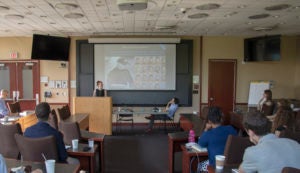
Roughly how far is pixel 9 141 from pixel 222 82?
6.81 meters

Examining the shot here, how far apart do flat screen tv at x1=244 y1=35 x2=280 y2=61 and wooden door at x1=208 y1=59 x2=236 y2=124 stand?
0.60m

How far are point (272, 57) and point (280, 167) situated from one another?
6.47 meters

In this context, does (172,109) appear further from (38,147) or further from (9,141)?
(38,147)

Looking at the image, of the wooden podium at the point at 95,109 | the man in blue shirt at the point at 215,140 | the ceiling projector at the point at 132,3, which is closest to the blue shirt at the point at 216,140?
the man in blue shirt at the point at 215,140

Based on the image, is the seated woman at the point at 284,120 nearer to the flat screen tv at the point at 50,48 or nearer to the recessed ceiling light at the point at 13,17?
the recessed ceiling light at the point at 13,17

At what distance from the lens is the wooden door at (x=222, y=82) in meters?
8.56

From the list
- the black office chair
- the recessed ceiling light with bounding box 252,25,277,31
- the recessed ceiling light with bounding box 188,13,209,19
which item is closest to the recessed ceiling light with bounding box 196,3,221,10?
the recessed ceiling light with bounding box 188,13,209,19

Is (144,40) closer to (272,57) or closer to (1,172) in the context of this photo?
(272,57)

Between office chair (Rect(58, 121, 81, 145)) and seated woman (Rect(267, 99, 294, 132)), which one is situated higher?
seated woman (Rect(267, 99, 294, 132))

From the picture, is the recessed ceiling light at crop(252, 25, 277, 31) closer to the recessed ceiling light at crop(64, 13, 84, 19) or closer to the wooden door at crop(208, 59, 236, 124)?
the wooden door at crop(208, 59, 236, 124)

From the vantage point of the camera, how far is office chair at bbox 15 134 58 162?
253 centimetres

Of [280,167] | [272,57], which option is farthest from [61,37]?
[280,167]

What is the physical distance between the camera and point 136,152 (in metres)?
5.59

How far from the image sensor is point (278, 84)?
8703 mm
